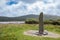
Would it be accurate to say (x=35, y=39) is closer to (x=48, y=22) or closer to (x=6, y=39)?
(x=6, y=39)

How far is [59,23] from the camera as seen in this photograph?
39.6 m

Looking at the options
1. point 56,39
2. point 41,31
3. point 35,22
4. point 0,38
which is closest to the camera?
point 0,38

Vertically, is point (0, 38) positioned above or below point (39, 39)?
above

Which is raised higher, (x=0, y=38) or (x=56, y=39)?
(x=0, y=38)

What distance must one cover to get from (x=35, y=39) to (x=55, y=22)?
2172cm

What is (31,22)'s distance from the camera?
1650 inches

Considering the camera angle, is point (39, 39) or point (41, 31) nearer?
point (39, 39)

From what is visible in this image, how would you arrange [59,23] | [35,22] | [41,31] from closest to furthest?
1. [41,31]
2. [59,23]
3. [35,22]

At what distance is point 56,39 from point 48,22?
67.5ft

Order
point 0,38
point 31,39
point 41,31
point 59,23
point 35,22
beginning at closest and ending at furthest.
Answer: point 0,38 < point 31,39 < point 41,31 < point 59,23 < point 35,22

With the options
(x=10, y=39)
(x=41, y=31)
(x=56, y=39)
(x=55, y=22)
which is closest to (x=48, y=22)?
(x=55, y=22)

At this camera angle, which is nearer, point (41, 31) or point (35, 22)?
point (41, 31)

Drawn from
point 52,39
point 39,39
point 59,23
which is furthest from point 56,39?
point 59,23

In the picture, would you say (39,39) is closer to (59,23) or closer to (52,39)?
(52,39)
